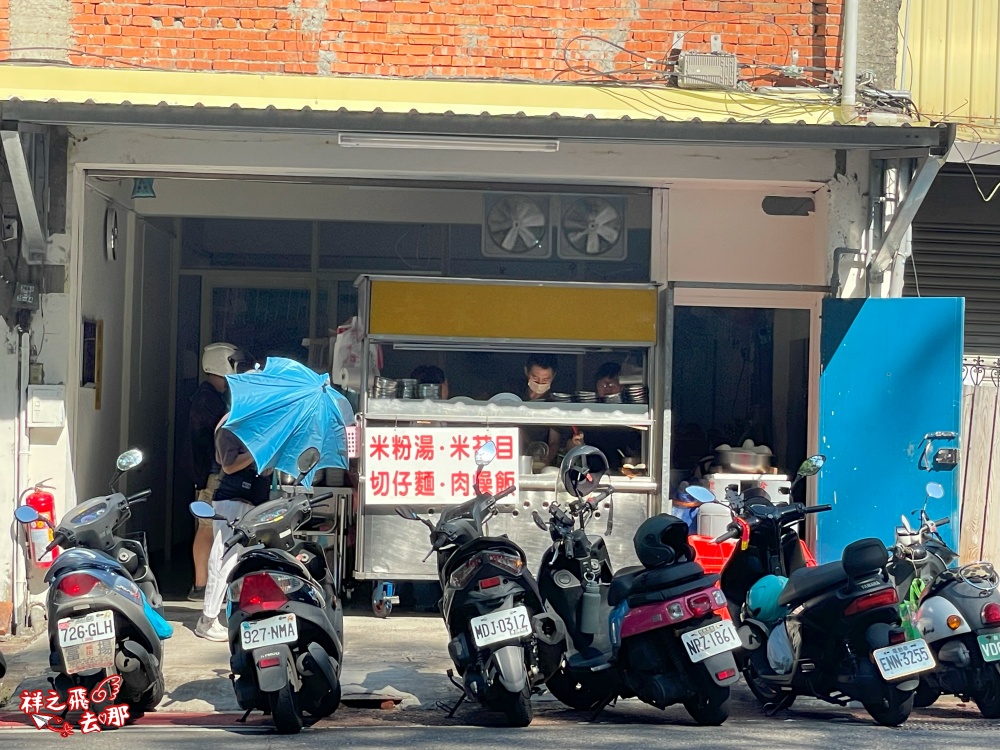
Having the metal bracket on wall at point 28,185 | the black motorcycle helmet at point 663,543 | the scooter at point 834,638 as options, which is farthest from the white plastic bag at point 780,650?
the metal bracket on wall at point 28,185

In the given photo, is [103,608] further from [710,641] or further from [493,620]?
[710,641]

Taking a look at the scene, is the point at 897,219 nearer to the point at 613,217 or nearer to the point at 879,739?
the point at 613,217

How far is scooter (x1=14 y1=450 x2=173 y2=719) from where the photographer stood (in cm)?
598

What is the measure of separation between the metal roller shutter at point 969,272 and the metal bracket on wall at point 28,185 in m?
6.53

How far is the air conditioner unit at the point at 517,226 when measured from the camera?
9609 millimetres

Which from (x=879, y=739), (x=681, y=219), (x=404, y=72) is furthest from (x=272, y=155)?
(x=879, y=739)

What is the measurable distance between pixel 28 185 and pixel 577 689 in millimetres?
4642

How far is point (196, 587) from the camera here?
31.1ft

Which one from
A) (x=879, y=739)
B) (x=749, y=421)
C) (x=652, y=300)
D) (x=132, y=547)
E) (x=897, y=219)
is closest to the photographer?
(x=879, y=739)

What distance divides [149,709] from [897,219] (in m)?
5.63

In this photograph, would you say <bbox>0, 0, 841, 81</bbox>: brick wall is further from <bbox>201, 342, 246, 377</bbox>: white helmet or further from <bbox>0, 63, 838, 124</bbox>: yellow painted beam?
<bbox>201, 342, 246, 377</bbox>: white helmet

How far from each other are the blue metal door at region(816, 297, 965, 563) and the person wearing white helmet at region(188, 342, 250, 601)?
14.2ft

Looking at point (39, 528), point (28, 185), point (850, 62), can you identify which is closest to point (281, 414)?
point (39, 528)

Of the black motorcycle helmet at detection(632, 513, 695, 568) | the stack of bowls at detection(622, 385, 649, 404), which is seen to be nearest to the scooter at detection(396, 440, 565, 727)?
the black motorcycle helmet at detection(632, 513, 695, 568)
